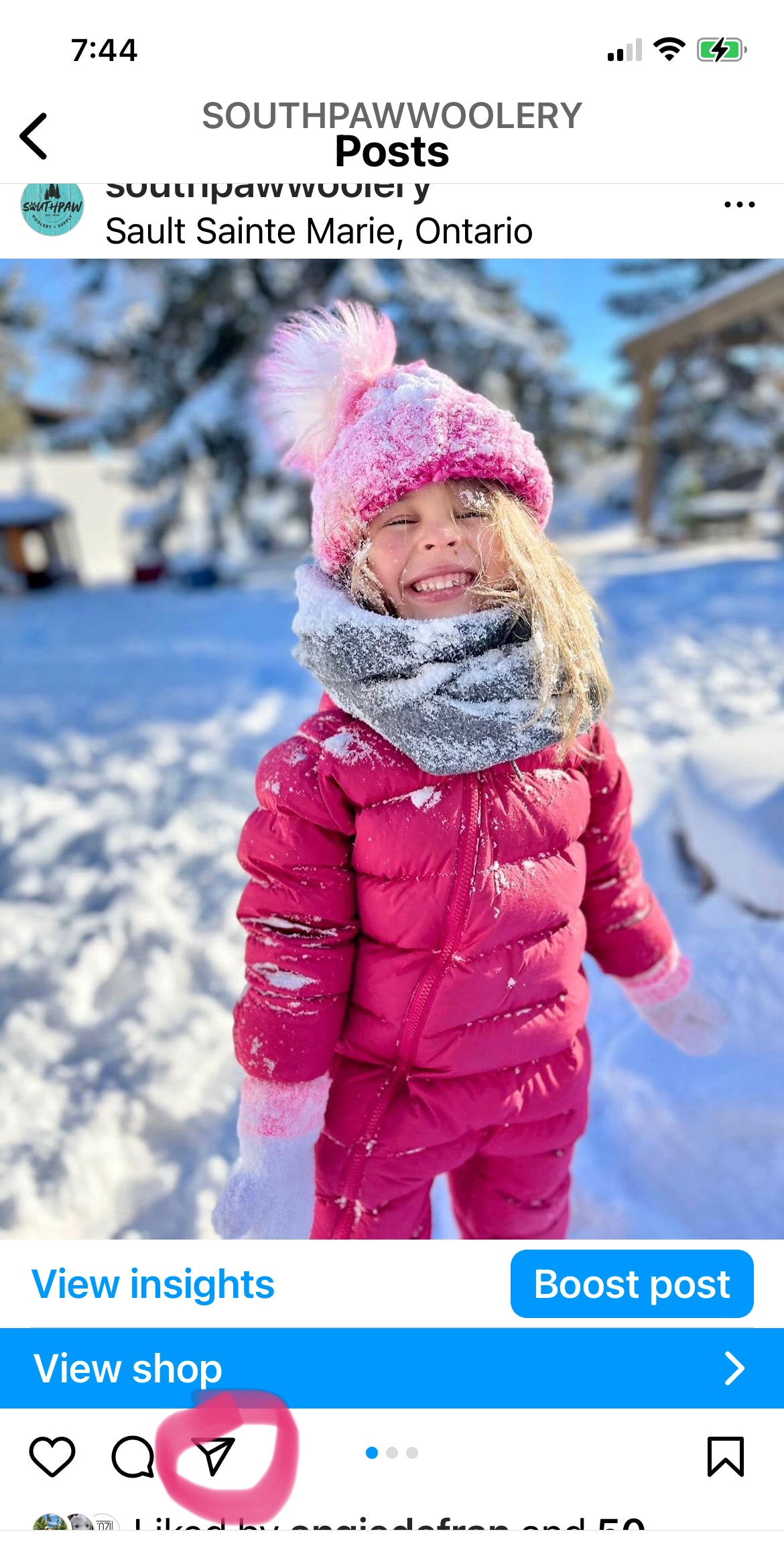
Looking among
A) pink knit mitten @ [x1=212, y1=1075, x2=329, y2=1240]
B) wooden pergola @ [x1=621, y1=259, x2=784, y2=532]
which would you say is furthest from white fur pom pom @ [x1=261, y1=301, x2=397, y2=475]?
wooden pergola @ [x1=621, y1=259, x2=784, y2=532]

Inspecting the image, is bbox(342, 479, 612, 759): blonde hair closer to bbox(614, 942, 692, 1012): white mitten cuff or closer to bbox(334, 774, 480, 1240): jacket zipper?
bbox(334, 774, 480, 1240): jacket zipper

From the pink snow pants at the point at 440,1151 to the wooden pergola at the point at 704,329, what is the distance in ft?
14.5

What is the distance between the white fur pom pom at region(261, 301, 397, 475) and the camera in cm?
104

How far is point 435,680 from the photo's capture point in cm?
93

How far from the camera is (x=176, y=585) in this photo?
9.57 m

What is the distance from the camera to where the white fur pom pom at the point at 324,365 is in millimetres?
1043
